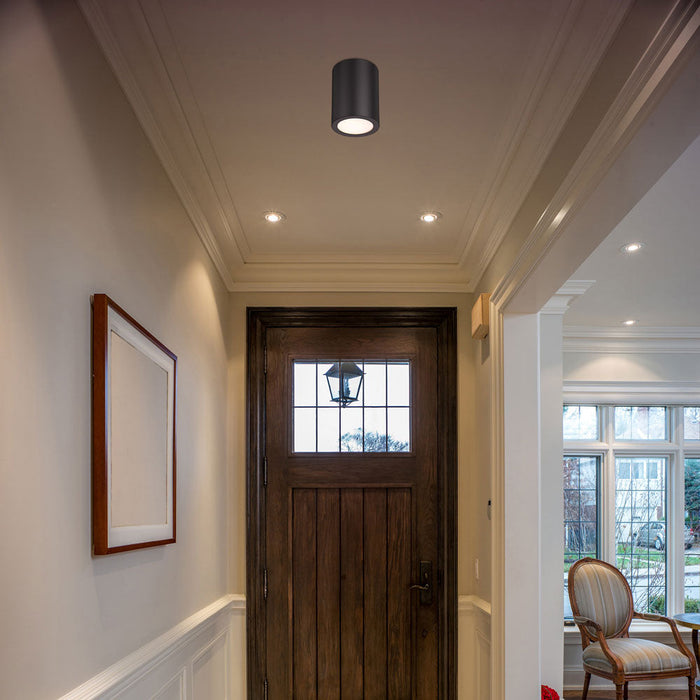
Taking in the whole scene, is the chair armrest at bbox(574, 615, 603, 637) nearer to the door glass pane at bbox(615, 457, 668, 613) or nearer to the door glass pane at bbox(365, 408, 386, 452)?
the door glass pane at bbox(615, 457, 668, 613)

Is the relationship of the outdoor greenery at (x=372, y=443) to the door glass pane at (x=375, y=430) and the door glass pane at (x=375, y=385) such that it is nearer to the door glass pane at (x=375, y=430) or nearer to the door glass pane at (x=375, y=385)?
the door glass pane at (x=375, y=430)

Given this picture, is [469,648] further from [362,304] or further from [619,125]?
[619,125]

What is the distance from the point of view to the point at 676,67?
148 centimetres

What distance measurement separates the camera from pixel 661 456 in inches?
245

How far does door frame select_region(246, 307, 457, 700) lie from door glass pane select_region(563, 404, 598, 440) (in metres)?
2.36

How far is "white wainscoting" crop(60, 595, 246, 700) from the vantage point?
200 cm

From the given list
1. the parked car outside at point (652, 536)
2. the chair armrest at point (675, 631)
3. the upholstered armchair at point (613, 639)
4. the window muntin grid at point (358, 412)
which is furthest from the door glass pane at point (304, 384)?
the parked car outside at point (652, 536)

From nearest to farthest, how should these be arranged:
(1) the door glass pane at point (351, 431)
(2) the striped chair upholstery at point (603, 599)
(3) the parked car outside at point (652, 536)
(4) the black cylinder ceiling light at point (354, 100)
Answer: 1. (4) the black cylinder ceiling light at point (354, 100)
2. (1) the door glass pane at point (351, 431)
3. (2) the striped chair upholstery at point (603, 599)
4. (3) the parked car outside at point (652, 536)

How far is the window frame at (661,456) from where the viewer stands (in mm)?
6074

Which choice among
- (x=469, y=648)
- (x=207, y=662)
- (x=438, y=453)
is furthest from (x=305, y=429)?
(x=469, y=648)

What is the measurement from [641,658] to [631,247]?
261cm

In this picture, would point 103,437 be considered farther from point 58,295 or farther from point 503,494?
point 503,494

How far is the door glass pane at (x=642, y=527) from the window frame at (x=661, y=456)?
→ 47 millimetres

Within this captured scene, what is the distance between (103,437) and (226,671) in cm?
234
